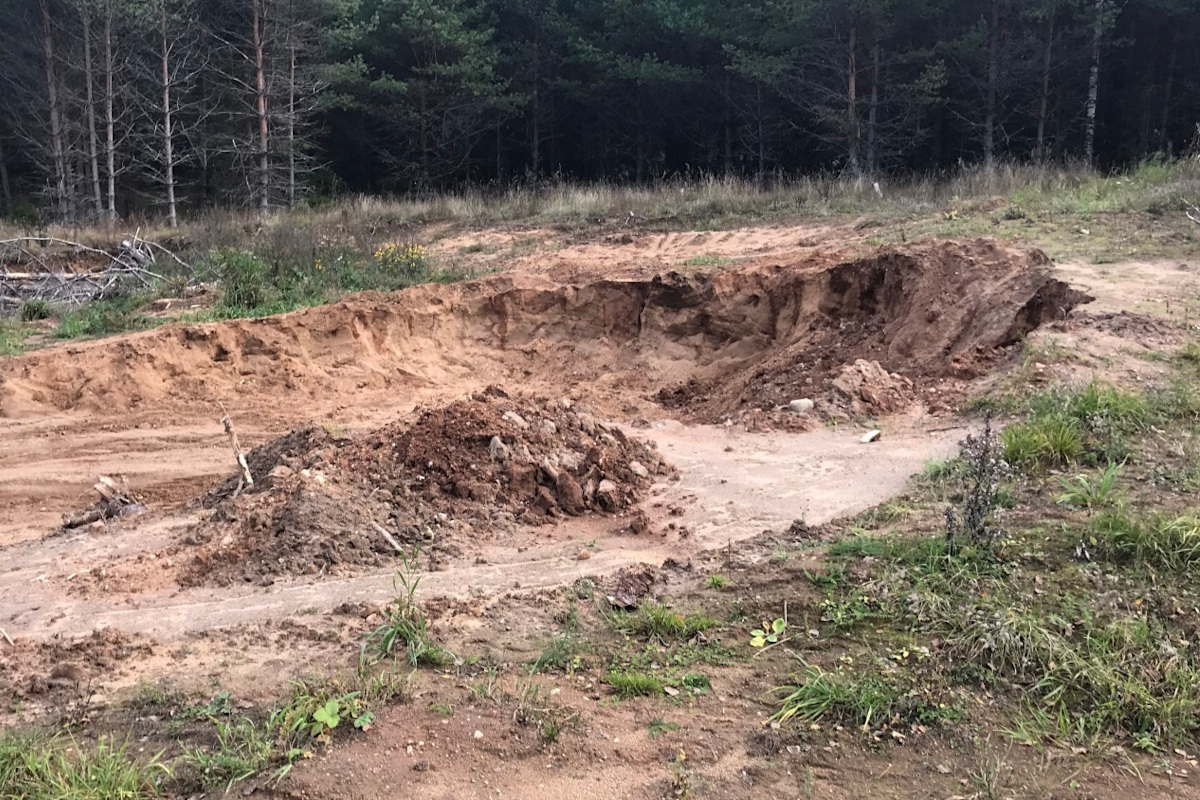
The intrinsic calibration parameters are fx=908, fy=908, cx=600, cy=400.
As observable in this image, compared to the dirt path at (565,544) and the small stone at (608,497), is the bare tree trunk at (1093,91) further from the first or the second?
the small stone at (608,497)

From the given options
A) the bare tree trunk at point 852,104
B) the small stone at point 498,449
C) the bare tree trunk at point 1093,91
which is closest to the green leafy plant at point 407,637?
the small stone at point 498,449

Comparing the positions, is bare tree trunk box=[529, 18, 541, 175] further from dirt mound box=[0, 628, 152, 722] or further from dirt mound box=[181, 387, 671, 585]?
dirt mound box=[0, 628, 152, 722]

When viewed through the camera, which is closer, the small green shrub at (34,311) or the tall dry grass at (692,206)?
the small green shrub at (34,311)

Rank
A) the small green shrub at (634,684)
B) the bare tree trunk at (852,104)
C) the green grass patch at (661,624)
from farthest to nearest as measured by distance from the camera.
Result: the bare tree trunk at (852,104), the green grass patch at (661,624), the small green shrub at (634,684)

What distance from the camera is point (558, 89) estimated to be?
98.3 ft

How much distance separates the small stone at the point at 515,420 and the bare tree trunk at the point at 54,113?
23028 mm

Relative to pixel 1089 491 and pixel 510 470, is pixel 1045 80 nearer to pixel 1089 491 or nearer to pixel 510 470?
pixel 1089 491

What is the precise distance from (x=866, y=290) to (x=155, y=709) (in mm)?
8274

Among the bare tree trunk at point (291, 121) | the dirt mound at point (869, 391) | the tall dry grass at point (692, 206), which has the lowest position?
the dirt mound at point (869, 391)

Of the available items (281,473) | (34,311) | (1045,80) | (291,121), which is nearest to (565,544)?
(281,473)

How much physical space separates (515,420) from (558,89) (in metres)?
26.2

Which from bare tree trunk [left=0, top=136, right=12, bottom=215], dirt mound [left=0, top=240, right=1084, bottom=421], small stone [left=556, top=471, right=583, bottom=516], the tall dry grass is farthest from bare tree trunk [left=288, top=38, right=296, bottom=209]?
small stone [left=556, top=471, right=583, bottom=516]

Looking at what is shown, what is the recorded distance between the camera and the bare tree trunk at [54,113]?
2430 centimetres

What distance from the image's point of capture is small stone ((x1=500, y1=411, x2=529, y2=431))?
591 centimetres
